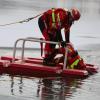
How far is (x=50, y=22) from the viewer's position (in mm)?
11773

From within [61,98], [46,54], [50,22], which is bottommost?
[61,98]

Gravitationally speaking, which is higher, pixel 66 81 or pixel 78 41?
pixel 78 41

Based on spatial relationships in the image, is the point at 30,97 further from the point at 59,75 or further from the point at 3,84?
the point at 59,75

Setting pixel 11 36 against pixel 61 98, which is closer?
pixel 61 98

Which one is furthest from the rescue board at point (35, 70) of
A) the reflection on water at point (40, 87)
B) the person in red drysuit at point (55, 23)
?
the person in red drysuit at point (55, 23)

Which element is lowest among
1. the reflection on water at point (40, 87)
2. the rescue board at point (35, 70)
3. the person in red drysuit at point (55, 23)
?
the reflection on water at point (40, 87)

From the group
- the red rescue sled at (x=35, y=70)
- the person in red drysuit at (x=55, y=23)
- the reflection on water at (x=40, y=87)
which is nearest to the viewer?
the reflection on water at (x=40, y=87)

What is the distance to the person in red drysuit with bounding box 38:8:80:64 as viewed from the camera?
1166cm

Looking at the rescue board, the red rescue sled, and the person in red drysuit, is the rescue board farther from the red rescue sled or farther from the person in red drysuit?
the person in red drysuit

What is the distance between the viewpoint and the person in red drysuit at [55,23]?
1166 centimetres

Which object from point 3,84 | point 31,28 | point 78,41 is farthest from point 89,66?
point 31,28

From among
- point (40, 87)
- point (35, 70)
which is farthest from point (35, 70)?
point (40, 87)

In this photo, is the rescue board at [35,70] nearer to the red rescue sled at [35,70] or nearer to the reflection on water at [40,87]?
the red rescue sled at [35,70]

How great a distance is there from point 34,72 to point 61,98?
255 centimetres
